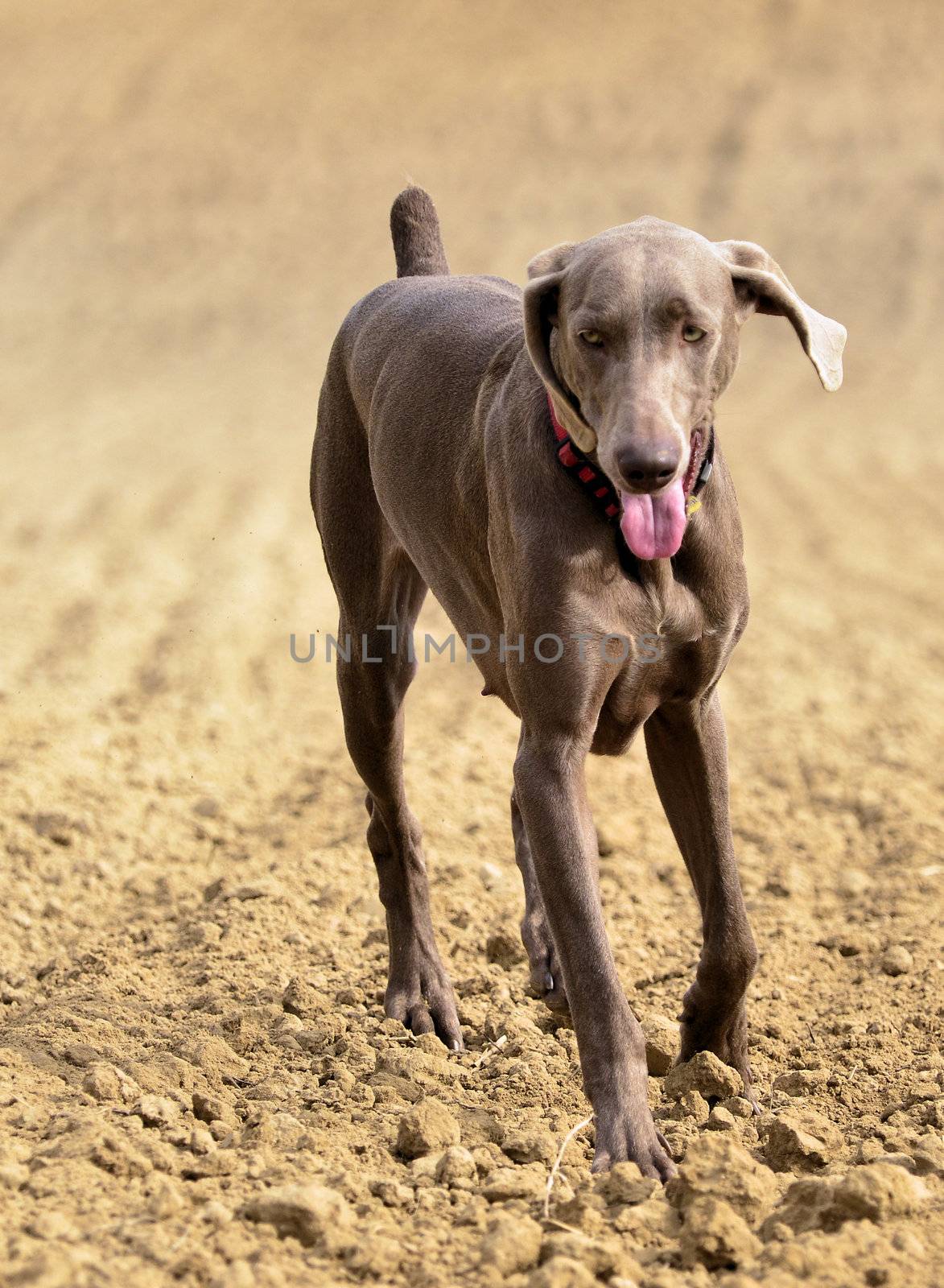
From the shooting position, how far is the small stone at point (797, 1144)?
10.6 feet

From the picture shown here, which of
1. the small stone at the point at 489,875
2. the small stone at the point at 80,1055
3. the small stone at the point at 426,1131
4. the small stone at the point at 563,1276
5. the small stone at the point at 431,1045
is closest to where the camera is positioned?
the small stone at the point at 563,1276

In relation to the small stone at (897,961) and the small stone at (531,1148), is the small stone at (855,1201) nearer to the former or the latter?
the small stone at (531,1148)

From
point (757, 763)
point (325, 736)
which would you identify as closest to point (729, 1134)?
point (757, 763)

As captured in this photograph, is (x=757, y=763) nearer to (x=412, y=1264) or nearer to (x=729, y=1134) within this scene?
(x=729, y=1134)

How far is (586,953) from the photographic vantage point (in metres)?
3.25

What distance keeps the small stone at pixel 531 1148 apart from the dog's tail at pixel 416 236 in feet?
9.04

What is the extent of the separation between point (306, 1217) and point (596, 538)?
57.5 inches

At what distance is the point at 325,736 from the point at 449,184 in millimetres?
17155

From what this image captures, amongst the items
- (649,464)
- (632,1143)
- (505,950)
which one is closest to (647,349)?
(649,464)

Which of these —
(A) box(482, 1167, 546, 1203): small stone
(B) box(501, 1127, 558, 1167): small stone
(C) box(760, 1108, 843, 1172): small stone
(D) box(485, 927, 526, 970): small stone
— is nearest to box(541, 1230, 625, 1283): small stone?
(A) box(482, 1167, 546, 1203): small stone

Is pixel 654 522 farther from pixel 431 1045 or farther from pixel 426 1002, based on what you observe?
pixel 426 1002

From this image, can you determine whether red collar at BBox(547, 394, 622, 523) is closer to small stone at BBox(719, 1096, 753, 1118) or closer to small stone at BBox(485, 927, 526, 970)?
small stone at BBox(719, 1096, 753, 1118)

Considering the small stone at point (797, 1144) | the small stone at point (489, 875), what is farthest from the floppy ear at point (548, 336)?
the small stone at point (489, 875)

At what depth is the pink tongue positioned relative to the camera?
318cm
